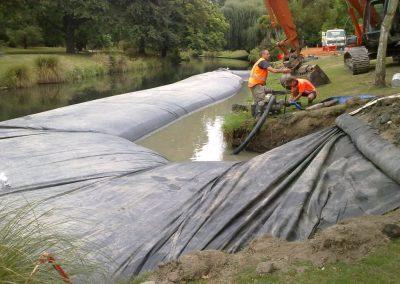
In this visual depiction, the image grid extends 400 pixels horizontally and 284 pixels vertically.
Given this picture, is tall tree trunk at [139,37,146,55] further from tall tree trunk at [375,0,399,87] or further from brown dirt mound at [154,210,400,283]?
brown dirt mound at [154,210,400,283]

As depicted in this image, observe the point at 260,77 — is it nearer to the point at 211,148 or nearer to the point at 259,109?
the point at 259,109

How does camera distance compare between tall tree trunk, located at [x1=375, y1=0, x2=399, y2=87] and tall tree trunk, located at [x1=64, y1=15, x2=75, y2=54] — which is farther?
tall tree trunk, located at [x1=64, y1=15, x2=75, y2=54]

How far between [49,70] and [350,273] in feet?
80.4

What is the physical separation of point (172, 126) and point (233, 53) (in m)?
39.2

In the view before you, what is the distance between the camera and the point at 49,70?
25250 millimetres

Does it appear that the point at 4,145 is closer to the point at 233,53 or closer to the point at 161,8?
the point at 161,8

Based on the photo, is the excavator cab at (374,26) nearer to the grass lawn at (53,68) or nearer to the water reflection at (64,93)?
the water reflection at (64,93)

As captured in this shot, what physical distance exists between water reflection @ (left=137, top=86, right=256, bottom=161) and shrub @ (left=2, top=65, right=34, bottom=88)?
12.1 m

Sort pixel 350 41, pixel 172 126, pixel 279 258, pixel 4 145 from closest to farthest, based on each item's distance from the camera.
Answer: pixel 279 258
pixel 4 145
pixel 172 126
pixel 350 41

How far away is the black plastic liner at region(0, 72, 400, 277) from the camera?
4207 mm

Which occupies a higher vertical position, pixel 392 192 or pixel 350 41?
pixel 350 41

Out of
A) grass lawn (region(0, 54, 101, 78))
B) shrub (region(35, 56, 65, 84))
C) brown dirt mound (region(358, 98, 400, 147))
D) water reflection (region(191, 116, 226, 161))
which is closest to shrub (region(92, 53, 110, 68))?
grass lawn (region(0, 54, 101, 78))

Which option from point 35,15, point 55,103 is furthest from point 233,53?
point 55,103

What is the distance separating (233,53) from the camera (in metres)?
50.8
